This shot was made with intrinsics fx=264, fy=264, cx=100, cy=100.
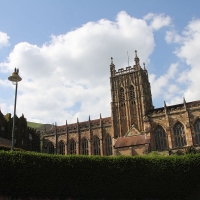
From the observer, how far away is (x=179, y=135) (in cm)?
5438

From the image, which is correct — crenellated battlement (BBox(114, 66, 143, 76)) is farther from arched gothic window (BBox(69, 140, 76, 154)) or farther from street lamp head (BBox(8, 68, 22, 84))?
street lamp head (BBox(8, 68, 22, 84))

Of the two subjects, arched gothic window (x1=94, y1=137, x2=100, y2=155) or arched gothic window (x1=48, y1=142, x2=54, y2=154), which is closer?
arched gothic window (x1=94, y1=137, x2=100, y2=155)

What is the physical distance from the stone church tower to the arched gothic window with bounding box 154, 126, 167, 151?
146 inches

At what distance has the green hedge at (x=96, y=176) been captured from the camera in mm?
23688

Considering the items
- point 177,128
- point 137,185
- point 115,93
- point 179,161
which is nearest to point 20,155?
point 137,185

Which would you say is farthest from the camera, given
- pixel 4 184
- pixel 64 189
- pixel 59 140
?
pixel 59 140

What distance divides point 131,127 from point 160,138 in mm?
6731

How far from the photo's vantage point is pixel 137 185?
2817 cm

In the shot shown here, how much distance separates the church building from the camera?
53000 millimetres

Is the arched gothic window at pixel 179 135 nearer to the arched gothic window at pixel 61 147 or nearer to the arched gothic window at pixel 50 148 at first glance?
the arched gothic window at pixel 61 147

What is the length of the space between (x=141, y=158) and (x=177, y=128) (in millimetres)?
27877

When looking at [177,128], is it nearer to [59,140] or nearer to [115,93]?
[115,93]

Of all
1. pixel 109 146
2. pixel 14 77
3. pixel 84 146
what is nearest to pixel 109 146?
pixel 109 146

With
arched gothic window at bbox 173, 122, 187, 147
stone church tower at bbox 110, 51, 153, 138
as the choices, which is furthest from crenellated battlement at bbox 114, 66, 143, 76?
arched gothic window at bbox 173, 122, 187, 147
